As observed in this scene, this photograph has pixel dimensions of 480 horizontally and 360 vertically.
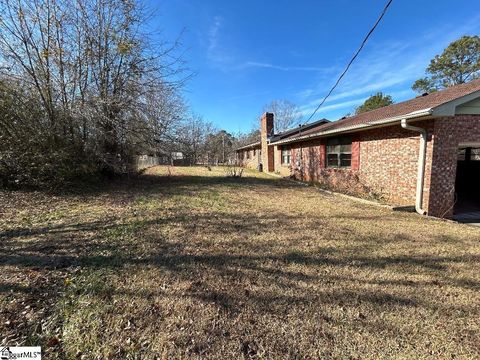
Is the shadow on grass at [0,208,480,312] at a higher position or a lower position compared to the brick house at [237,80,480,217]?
lower

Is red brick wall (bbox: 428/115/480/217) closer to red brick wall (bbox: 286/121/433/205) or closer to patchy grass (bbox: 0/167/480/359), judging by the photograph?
red brick wall (bbox: 286/121/433/205)

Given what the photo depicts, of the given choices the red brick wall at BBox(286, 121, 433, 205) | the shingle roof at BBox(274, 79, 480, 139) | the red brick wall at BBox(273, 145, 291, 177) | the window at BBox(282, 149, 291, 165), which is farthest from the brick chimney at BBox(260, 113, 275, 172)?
the shingle roof at BBox(274, 79, 480, 139)

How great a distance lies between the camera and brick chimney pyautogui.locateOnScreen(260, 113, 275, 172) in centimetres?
1998

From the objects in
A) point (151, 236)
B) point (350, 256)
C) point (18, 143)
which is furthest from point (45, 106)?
point (350, 256)

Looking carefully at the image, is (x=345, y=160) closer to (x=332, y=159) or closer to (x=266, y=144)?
(x=332, y=159)

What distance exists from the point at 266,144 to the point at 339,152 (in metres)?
10.3

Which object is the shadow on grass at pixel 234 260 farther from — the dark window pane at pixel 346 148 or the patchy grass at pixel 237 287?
the dark window pane at pixel 346 148

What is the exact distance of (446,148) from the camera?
6.07 metres

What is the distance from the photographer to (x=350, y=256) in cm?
370

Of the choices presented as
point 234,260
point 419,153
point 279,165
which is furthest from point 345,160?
point 279,165

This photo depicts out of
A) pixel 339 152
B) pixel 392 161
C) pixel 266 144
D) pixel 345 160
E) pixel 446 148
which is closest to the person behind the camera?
pixel 446 148

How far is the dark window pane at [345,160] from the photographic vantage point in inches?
385

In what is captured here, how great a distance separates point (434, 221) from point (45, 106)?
1158cm

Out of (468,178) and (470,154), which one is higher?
(470,154)
